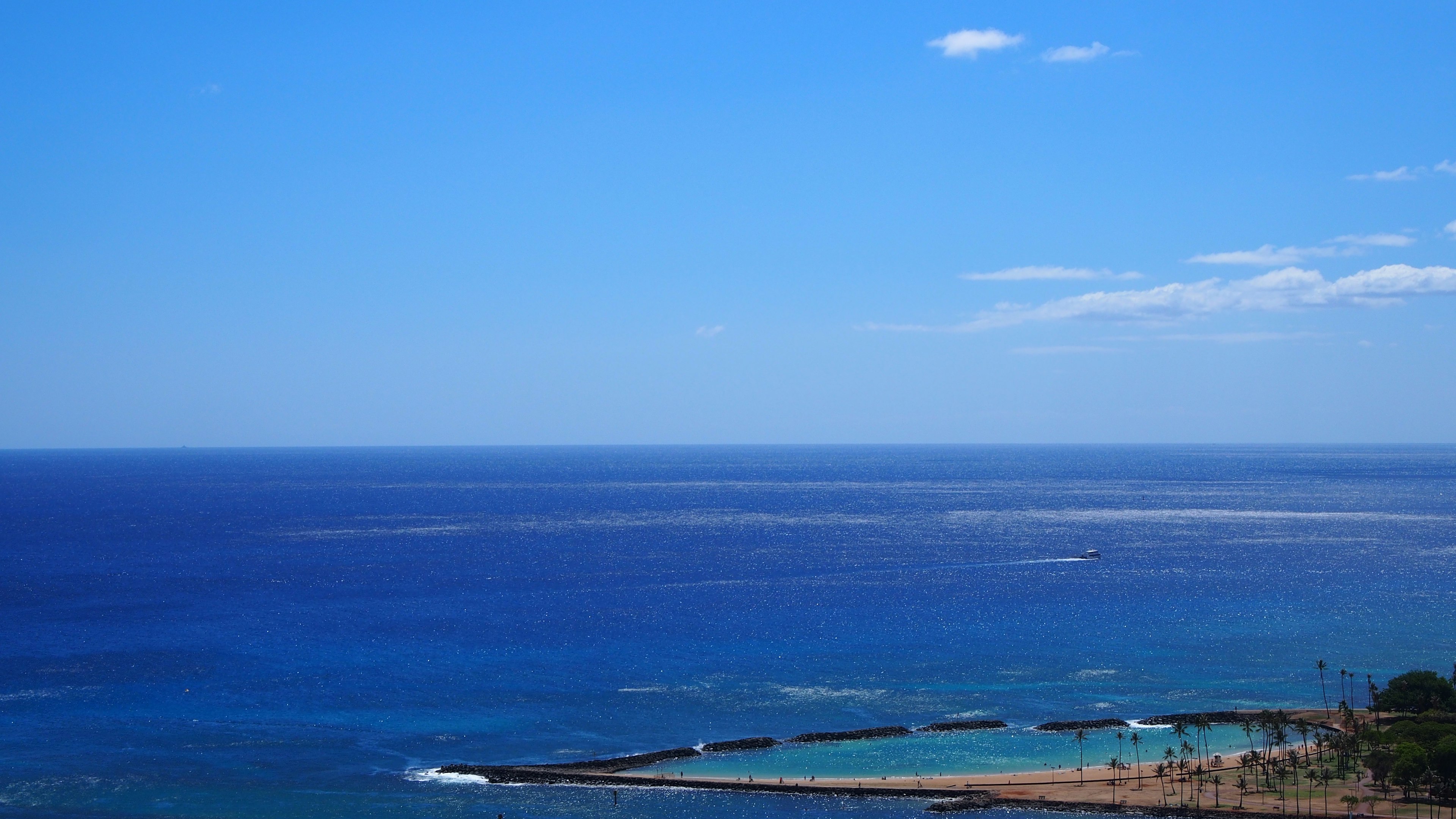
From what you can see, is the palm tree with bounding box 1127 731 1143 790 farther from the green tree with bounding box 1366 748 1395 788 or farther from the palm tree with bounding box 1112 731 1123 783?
the green tree with bounding box 1366 748 1395 788

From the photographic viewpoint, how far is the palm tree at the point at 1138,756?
255ft

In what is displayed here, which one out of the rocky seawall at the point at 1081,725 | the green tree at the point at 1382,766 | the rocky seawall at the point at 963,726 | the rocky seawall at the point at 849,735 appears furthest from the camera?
the rocky seawall at the point at 963,726

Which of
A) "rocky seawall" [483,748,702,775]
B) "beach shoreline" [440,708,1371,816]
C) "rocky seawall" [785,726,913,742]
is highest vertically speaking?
"rocky seawall" [785,726,913,742]

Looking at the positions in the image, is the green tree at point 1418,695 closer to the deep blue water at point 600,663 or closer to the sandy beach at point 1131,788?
the deep blue water at point 600,663

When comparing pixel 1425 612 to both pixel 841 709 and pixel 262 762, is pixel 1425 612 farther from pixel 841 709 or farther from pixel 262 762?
pixel 262 762

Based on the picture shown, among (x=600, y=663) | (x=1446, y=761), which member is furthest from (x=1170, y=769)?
(x=600, y=663)

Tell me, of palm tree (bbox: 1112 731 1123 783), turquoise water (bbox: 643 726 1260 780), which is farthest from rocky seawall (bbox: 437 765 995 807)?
palm tree (bbox: 1112 731 1123 783)

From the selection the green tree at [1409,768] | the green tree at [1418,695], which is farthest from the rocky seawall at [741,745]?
the green tree at [1418,695]

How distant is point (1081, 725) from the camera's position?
297 ft

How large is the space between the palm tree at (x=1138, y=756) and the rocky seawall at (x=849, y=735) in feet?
55.4

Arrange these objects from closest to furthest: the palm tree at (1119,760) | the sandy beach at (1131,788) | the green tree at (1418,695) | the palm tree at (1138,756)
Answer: the sandy beach at (1131,788), the palm tree at (1138,756), the palm tree at (1119,760), the green tree at (1418,695)

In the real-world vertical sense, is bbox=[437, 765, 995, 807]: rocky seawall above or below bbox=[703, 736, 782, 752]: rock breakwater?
below

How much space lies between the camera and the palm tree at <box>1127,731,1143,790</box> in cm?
7775

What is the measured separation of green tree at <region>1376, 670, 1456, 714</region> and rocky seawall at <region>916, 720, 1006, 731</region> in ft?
98.9
